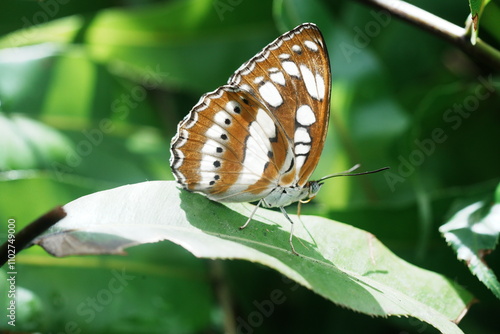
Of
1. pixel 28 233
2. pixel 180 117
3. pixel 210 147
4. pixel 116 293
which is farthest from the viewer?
pixel 180 117

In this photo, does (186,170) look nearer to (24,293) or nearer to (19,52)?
(24,293)

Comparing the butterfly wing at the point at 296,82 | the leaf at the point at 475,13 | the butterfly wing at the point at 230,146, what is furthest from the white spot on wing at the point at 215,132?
the leaf at the point at 475,13

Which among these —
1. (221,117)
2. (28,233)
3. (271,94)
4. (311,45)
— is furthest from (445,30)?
(28,233)

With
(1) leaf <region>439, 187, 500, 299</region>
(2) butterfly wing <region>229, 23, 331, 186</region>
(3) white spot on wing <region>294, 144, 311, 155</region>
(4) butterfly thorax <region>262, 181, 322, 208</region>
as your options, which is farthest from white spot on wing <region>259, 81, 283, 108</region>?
(1) leaf <region>439, 187, 500, 299</region>

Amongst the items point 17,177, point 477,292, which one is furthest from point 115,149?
point 477,292

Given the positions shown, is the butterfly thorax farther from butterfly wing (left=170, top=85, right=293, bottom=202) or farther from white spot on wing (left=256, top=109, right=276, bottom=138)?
white spot on wing (left=256, top=109, right=276, bottom=138)

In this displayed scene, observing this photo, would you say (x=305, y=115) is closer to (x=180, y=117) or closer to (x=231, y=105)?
(x=231, y=105)
